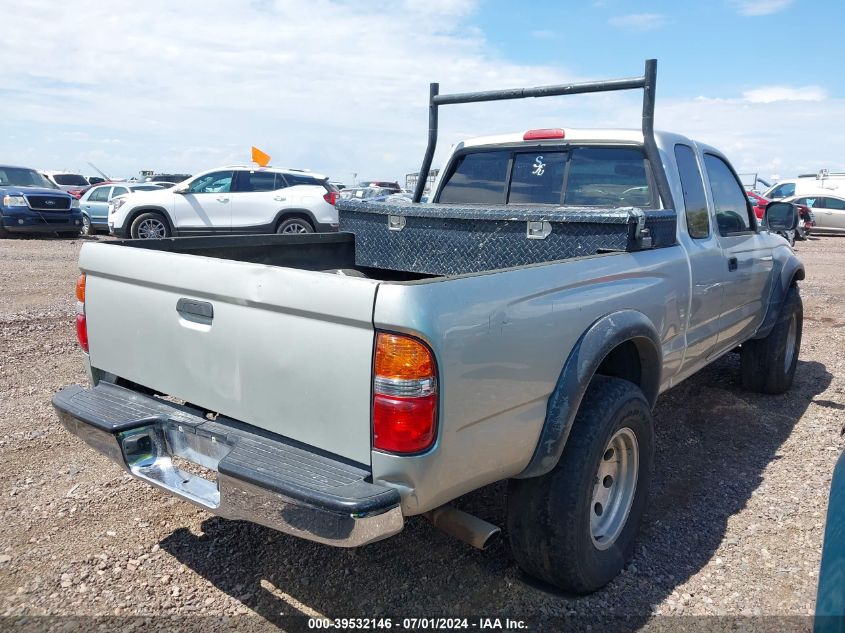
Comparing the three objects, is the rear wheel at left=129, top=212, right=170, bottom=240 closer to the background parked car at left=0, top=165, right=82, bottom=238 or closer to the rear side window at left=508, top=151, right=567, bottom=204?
the background parked car at left=0, top=165, right=82, bottom=238

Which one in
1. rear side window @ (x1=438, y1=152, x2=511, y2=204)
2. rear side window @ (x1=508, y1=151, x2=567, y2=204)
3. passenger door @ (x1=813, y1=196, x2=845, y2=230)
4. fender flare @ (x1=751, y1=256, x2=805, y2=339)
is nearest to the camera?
rear side window @ (x1=508, y1=151, x2=567, y2=204)

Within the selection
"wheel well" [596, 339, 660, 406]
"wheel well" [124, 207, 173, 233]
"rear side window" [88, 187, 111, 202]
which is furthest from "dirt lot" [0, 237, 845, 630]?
"rear side window" [88, 187, 111, 202]

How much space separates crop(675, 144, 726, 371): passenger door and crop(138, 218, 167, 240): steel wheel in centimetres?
1203

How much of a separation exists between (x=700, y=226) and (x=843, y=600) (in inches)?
117

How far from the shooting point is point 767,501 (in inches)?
154

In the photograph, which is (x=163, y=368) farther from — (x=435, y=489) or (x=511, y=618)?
(x=511, y=618)

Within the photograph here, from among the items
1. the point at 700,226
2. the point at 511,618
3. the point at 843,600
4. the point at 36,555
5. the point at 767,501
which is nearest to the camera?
the point at 843,600

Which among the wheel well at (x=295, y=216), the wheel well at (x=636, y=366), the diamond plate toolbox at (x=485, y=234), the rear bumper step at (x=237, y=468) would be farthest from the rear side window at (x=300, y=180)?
the wheel well at (x=636, y=366)

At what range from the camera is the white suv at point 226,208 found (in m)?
14.2

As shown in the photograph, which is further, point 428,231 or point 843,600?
point 428,231

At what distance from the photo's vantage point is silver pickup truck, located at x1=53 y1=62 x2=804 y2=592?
214 cm

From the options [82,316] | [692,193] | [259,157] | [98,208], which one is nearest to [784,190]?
[259,157]

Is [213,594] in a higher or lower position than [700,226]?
lower

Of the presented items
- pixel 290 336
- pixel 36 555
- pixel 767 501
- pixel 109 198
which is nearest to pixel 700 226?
pixel 767 501
